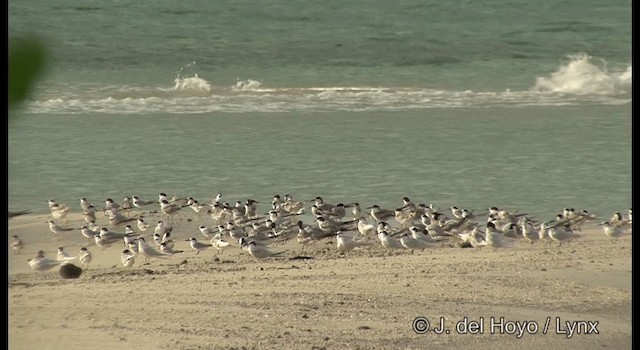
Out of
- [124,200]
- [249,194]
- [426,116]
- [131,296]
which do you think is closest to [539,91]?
[426,116]

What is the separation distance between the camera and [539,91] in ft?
41.6

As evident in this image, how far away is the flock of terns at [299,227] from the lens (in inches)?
234

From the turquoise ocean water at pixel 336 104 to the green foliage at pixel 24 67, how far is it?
3885 mm

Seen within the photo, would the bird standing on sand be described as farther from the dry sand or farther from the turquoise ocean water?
the turquoise ocean water

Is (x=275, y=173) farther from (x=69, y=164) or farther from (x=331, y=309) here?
(x=331, y=309)

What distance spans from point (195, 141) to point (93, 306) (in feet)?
17.3

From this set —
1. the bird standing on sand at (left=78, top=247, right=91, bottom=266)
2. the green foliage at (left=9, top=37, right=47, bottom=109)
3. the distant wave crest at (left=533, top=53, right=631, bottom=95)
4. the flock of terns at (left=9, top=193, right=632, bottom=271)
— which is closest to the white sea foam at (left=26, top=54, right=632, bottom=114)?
the distant wave crest at (left=533, top=53, right=631, bottom=95)

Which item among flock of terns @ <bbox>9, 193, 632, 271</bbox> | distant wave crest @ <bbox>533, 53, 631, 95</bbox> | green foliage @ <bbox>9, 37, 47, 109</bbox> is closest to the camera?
green foliage @ <bbox>9, 37, 47, 109</bbox>

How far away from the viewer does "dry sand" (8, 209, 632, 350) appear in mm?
3975

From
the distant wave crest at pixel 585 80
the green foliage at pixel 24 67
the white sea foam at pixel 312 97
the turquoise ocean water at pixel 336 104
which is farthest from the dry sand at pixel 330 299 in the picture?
the distant wave crest at pixel 585 80

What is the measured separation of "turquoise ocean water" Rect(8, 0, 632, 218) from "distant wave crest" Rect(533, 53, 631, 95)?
39 mm

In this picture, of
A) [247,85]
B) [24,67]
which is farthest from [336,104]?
[24,67]

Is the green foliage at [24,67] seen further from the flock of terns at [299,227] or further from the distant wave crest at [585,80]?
the distant wave crest at [585,80]

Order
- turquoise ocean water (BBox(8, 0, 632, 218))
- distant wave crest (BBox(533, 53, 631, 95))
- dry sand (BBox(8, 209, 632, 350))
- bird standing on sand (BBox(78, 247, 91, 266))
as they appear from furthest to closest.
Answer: distant wave crest (BBox(533, 53, 631, 95)) < turquoise ocean water (BBox(8, 0, 632, 218)) < bird standing on sand (BBox(78, 247, 91, 266)) < dry sand (BBox(8, 209, 632, 350))
